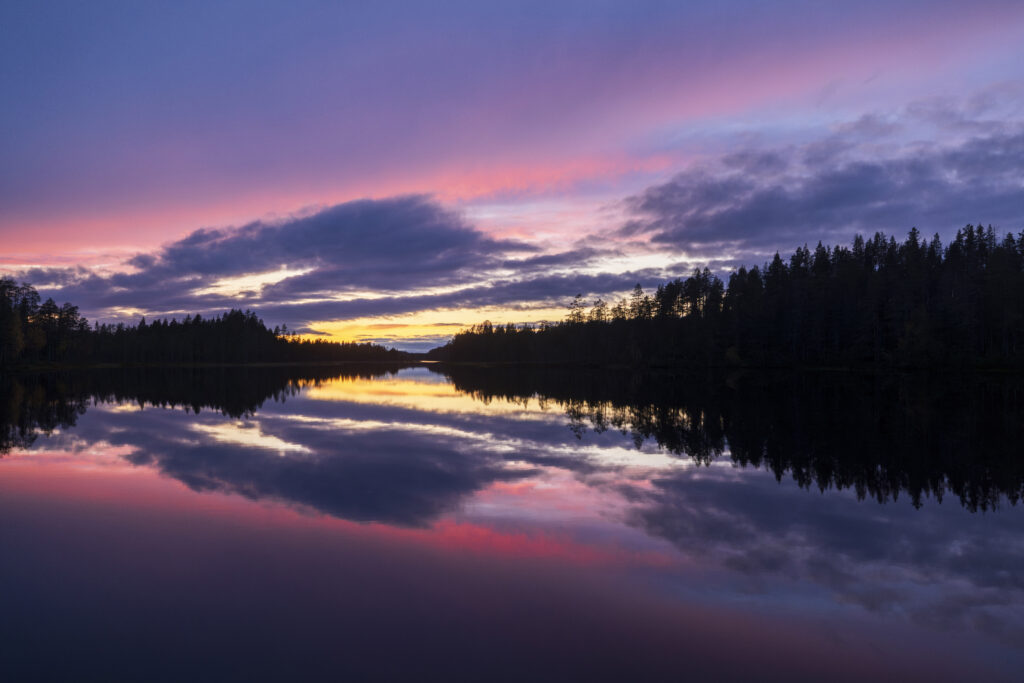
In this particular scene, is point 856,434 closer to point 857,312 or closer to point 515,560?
point 515,560

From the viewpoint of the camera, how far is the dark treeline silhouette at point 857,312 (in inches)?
3231

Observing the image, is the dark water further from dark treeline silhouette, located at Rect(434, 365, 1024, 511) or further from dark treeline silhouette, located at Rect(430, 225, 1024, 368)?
dark treeline silhouette, located at Rect(430, 225, 1024, 368)

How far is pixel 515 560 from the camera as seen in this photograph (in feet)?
36.7

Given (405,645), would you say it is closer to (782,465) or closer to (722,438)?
(782,465)

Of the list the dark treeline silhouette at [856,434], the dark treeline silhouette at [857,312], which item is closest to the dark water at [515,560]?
the dark treeline silhouette at [856,434]

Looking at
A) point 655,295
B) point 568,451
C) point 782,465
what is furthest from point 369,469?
point 655,295

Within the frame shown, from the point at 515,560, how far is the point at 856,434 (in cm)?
2209

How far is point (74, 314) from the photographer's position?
148250mm

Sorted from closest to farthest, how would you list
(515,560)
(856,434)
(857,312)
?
(515,560) < (856,434) < (857,312)

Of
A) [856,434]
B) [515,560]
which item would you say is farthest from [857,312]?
[515,560]

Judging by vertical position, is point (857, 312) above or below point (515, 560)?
above

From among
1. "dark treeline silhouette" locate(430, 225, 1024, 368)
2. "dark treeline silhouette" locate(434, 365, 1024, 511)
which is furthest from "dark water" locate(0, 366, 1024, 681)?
"dark treeline silhouette" locate(430, 225, 1024, 368)

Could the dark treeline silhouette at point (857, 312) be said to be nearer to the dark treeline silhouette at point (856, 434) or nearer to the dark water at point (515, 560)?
the dark treeline silhouette at point (856, 434)

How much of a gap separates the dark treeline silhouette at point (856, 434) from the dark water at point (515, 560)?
0.76 feet
